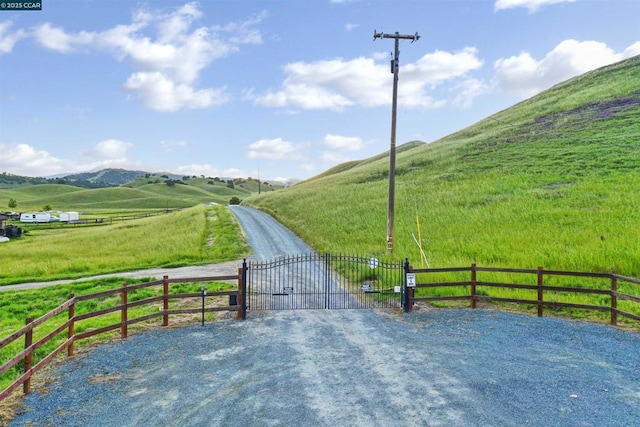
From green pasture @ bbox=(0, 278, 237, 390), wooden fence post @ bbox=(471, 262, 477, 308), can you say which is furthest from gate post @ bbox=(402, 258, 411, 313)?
green pasture @ bbox=(0, 278, 237, 390)

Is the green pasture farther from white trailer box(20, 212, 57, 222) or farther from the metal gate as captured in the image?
white trailer box(20, 212, 57, 222)

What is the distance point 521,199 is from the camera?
1188 inches

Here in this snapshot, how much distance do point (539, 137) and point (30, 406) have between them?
53.9 metres

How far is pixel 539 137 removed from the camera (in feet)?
163

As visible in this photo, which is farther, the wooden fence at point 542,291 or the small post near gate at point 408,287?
the small post near gate at point 408,287

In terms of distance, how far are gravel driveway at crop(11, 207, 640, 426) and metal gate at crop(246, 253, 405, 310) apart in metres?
2.90

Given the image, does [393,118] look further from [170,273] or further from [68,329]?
[68,329]

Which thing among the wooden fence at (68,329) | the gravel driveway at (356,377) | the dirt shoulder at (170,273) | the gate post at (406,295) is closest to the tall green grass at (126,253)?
the dirt shoulder at (170,273)

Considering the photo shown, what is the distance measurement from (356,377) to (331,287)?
10.1 meters

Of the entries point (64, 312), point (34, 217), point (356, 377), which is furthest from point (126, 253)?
point (34, 217)

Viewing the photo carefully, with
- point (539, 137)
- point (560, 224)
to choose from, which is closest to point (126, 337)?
point (560, 224)

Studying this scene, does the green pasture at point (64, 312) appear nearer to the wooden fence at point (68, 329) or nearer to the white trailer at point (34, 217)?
the wooden fence at point (68, 329)

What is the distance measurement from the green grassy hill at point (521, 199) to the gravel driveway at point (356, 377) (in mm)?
7251

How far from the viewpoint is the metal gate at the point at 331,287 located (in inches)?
620
